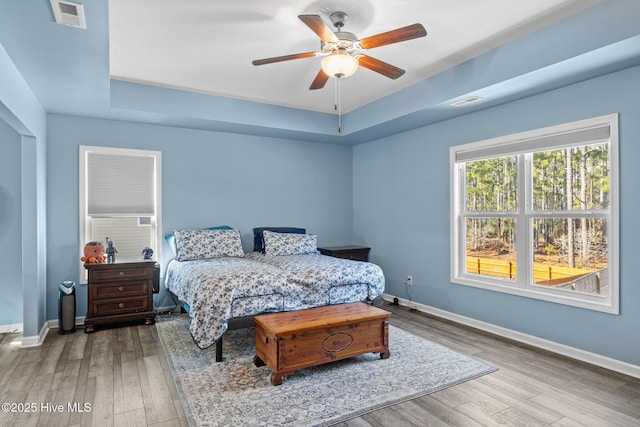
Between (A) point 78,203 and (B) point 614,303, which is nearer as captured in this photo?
(B) point 614,303

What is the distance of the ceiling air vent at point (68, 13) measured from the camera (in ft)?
6.91

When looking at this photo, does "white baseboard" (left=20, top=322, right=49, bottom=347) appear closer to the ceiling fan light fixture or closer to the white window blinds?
the white window blinds

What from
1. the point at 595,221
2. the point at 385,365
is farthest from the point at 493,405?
the point at 595,221

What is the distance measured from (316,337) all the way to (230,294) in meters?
0.80

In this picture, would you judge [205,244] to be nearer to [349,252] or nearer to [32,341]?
[32,341]

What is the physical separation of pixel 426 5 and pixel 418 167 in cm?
259

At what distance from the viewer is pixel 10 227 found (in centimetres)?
413

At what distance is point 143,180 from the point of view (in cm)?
481

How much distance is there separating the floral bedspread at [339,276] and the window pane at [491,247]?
127 centimetres

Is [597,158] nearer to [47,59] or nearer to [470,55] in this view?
[470,55]

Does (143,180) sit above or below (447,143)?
below

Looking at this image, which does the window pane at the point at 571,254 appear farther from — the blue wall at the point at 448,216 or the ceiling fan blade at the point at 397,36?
the ceiling fan blade at the point at 397,36

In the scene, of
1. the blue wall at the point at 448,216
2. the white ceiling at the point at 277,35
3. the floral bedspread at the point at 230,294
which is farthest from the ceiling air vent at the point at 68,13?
the blue wall at the point at 448,216

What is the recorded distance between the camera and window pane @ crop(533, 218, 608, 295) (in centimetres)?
332
